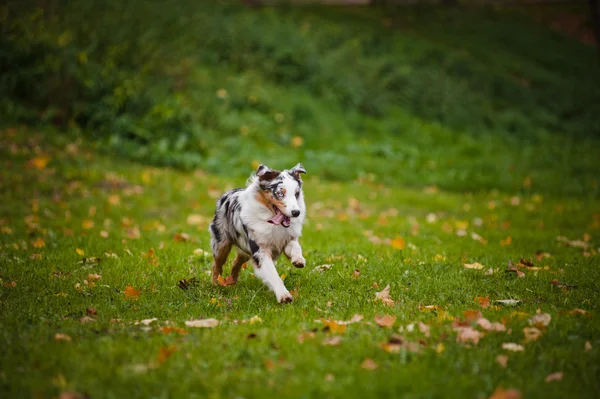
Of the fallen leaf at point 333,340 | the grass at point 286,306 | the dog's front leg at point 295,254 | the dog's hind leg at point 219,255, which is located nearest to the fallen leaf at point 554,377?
the grass at point 286,306

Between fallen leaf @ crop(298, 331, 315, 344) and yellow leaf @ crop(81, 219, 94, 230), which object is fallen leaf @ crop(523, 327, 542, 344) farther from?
yellow leaf @ crop(81, 219, 94, 230)

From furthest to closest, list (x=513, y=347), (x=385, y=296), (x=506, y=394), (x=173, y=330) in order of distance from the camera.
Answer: (x=385, y=296), (x=173, y=330), (x=513, y=347), (x=506, y=394)

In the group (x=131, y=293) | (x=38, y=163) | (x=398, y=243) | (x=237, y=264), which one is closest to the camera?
(x=131, y=293)

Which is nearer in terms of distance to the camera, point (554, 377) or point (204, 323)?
point (554, 377)

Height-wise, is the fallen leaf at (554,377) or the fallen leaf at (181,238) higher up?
the fallen leaf at (554,377)

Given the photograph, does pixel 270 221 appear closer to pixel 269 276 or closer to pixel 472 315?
pixel 269 276

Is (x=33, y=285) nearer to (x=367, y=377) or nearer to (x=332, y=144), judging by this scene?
(x=367, y=377)

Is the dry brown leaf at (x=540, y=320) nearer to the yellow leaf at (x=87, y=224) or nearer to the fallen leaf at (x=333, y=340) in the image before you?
the fallen leaf at (x=333, y=340)

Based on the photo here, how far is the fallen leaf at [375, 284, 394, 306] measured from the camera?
219 inches

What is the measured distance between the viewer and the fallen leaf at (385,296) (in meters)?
5.57

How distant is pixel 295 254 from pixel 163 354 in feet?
6.16

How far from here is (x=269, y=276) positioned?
555 cm

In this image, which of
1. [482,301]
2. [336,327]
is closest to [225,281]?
[336,327]

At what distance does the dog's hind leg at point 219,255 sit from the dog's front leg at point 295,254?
81cm
